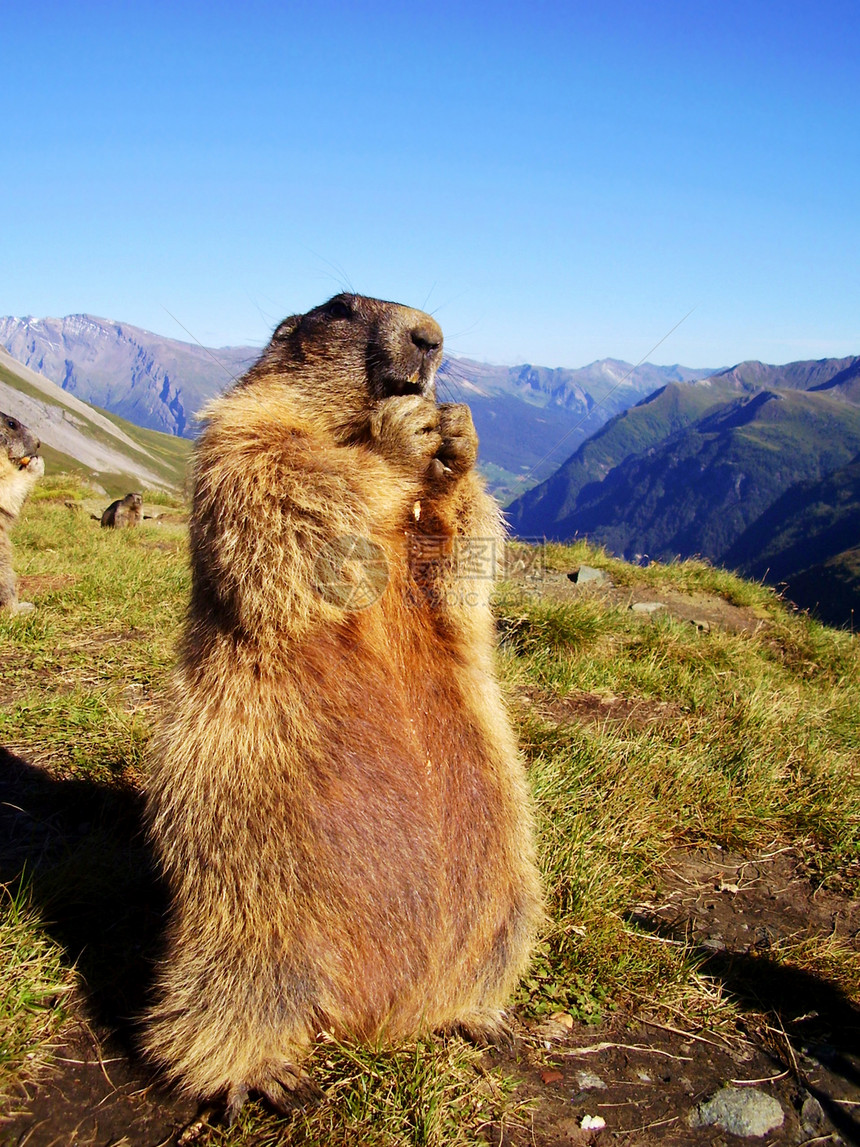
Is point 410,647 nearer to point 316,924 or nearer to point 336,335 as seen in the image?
point 316,924

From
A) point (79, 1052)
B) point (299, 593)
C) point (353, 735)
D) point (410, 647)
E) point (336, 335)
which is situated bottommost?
point (79, 1052)

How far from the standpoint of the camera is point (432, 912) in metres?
2.65

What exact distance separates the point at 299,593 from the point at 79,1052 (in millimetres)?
1793

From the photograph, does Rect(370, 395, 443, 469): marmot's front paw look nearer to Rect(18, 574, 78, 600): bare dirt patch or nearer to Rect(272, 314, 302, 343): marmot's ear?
Result: Rect(272, 314, 302, 343): marmot's ear

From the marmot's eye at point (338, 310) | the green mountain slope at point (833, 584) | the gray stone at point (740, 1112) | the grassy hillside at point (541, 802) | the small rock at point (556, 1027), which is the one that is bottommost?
the green mountain slope at point (833, 584)

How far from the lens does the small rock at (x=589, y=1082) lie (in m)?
2.63

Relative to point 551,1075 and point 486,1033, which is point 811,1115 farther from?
point 486,1033

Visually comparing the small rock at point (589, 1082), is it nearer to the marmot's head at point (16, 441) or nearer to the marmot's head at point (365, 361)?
the marmot's head at point (365, 361)

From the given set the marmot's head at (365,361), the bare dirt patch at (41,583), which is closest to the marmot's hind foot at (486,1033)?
the marmot's head at (365,361)

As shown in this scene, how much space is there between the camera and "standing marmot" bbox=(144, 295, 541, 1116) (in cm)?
251

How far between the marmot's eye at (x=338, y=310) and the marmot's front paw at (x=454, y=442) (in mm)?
867

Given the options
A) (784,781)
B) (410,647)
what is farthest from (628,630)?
(410,647)

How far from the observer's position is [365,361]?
3369 millimetres

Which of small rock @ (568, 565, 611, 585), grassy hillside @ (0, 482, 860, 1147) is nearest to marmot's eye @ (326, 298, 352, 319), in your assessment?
grassy hillside @ (0, 482, 860, 1147)
